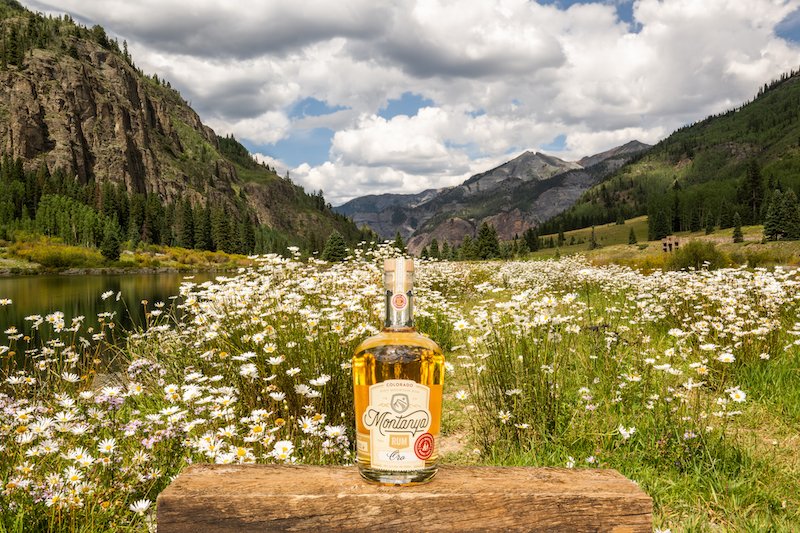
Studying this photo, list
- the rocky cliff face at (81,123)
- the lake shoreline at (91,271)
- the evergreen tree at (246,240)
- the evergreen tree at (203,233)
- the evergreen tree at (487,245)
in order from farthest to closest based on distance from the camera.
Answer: the rocky cliff face at (81,123), the evergreen tree at (246,240), the evergreen tree at (203,233), the evergreen tree at (487,245), the lake shoreline at (91,271)

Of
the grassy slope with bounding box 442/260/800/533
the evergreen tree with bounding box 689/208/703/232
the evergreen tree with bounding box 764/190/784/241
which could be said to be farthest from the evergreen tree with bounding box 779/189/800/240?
the evergreen tree with bounding box 689/208/703/232

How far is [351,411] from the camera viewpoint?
5.23m

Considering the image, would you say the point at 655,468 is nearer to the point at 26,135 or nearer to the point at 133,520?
the point at 133,520

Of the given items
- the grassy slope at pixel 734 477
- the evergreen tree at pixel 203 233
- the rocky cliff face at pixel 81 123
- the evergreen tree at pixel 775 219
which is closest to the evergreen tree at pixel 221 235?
the evergreen tree at pixel 203 233

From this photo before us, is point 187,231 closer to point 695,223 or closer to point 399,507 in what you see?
point 399,507

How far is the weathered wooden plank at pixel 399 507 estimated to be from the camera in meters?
1.76

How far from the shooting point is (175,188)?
630ft

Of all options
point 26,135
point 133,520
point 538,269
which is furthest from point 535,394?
point 26,135

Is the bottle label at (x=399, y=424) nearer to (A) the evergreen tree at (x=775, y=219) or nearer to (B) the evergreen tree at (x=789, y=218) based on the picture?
(B) the evergreen tree at (x=789, y=218)

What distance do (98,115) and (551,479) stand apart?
208988 millimetres

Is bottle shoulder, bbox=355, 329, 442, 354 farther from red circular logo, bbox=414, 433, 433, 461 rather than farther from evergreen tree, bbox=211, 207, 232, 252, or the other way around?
evergreen tree, bbox=211, 207, 232, 252

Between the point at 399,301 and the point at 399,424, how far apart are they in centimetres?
48

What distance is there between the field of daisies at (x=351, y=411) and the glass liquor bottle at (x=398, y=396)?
51.8 inches

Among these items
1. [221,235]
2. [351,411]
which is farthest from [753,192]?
[351,411]
